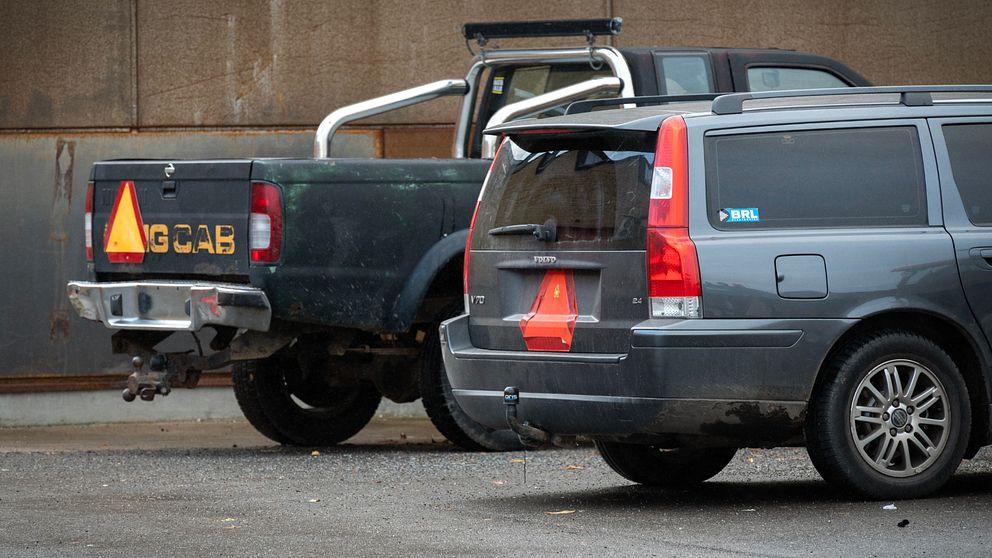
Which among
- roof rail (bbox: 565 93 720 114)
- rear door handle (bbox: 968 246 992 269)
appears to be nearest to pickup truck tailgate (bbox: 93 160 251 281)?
roof rail (bbox: 565 93 720 114)

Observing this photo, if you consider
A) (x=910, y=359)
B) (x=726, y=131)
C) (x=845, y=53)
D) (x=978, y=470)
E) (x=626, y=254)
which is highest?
(x=845, y=53)

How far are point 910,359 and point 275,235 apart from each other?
3.50 meters

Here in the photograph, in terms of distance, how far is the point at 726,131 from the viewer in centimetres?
709

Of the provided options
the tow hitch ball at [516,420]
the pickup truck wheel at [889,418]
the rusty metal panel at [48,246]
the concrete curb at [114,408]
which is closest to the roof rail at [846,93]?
the pickup truck wheel at [889,418]

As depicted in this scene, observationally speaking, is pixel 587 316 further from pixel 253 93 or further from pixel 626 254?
pixel 253 93

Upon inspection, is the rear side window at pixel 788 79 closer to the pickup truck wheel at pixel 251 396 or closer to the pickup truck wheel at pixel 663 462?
the pickup truck wheel at pixel 663 462

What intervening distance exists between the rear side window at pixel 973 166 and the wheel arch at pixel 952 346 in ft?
1.53

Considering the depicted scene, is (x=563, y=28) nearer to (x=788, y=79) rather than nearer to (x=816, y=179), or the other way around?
(x=788, y=79)

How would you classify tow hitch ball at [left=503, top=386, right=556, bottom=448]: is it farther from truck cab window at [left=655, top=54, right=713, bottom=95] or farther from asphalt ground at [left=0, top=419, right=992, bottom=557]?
truck cab window at [left=655, top=54, right=713, bottom=95]

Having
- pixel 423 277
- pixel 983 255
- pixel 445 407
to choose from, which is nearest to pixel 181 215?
pixel 423 277

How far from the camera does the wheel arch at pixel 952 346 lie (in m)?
7.04

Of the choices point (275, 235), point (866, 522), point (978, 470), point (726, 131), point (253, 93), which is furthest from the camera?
point (253, 93)

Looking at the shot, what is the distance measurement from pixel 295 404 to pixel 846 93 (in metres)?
4.35

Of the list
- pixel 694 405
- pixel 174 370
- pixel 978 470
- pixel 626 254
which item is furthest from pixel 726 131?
pixel 174 370
